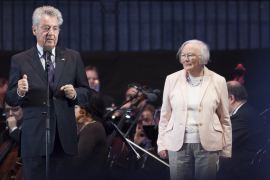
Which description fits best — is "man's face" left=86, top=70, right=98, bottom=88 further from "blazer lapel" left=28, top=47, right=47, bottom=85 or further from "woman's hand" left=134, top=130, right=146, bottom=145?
"blazer lapel" left=28, top=47, right=47, bottom=85

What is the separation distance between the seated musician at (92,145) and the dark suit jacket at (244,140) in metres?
1.27

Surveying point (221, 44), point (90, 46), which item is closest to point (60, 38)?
point (90, 46)

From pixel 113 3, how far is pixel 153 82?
1.54 meters

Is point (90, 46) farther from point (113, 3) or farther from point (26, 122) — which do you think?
point (26, 122)

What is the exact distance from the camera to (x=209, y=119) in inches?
96.4

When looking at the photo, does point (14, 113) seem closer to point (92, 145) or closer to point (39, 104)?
point (92, 145)

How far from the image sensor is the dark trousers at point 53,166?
1.98 meters

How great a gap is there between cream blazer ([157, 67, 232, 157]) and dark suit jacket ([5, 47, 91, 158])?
68 centimetres

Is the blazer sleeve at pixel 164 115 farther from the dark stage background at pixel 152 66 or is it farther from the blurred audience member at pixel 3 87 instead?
the blurred audience member at pixel 3 87

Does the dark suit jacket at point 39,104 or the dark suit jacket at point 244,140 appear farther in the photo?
the dark suit jacket at point 244,140

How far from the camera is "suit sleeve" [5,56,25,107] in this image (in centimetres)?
196

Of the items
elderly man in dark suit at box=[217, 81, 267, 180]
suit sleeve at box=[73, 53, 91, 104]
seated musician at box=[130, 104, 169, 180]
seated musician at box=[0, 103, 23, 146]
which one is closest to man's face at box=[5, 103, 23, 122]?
seated musician at box=[0, 103, 23, 146]

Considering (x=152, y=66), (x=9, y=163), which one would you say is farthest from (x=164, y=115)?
(x=152, y=66)

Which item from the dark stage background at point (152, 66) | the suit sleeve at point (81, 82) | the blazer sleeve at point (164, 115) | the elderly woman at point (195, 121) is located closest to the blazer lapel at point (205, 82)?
the elderly woman at point (195, 121)
